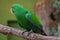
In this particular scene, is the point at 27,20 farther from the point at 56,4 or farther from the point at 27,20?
the point at 56,4

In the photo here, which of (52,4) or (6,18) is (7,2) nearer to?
(6,18)

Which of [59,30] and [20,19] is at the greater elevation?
[59,30]

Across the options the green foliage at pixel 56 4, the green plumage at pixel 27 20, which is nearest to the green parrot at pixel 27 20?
the green plumage at pixel 27 20

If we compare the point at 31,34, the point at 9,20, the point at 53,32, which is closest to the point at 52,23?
the point at 53,32

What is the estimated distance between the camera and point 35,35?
2258mm

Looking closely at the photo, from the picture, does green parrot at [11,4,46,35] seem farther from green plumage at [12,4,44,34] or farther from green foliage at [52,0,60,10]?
green foliage at [52,0,60,10]

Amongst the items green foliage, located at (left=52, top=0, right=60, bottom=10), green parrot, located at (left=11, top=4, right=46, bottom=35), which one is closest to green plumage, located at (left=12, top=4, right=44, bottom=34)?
green parrot, located at (left=11, top=4, right=46, bottom=35)

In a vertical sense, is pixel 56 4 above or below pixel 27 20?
above

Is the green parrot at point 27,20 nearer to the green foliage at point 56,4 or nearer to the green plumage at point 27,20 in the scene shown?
the green plumage at point 27,20

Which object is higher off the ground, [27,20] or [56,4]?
[56,4]

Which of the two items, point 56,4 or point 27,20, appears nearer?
point 27,20

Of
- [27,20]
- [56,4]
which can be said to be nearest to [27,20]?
[27,20]

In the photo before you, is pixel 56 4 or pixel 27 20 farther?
pixel 56 4

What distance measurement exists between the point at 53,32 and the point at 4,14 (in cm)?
141
